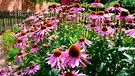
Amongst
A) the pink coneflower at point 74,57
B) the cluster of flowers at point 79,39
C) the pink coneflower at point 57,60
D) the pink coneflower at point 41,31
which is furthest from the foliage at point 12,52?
the pink coneflower at point 74,57

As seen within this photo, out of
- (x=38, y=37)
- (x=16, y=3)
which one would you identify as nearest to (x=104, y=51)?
(x=38, y=37)

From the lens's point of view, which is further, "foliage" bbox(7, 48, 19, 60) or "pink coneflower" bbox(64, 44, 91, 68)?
"foliage" bbox(7, 48, 19, 60)

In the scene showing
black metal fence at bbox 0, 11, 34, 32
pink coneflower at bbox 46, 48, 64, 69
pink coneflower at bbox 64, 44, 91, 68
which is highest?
pink coneflower at bbox 64, 44, 91, 68

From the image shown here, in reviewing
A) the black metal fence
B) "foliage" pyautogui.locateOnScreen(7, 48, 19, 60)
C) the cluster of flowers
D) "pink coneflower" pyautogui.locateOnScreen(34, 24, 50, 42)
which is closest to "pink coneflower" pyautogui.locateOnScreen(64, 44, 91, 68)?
the cluster of flowers

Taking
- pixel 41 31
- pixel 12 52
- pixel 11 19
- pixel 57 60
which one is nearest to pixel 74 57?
pixel 57 60

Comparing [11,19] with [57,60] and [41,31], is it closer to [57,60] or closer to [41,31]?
[41,31]

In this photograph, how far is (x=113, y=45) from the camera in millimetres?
2682

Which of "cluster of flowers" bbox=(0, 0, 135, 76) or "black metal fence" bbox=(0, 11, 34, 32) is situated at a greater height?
"cluster of flowers" bbox=(0, 0, 135, 76)

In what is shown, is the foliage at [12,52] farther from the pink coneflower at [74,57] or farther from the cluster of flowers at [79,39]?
the pink coneflower at [74,57]

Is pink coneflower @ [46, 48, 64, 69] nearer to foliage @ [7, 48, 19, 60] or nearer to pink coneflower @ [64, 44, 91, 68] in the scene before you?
pink coneflower @ [64, 44, 91, 68]

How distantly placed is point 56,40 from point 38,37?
0.34 m

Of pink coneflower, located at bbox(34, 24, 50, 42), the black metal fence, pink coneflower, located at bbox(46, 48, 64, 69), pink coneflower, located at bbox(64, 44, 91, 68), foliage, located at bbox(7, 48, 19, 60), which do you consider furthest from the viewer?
the black metal fence

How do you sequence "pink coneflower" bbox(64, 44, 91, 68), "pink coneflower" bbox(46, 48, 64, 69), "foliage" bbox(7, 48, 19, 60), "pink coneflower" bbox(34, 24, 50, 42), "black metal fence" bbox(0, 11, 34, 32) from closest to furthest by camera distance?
"pink coneflower" bbox(64, 44, 91, 68) < "pink coneflower" bbox(46, 48, 64, 69) < "pink coneflower" bbox(34, 24, 50, 42) < "foliage" bbox(7, 48, 19, 60) < "black metal fence" bbox(0, 11, 34, 32)

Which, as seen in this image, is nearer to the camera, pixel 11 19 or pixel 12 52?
pixel 12 52
